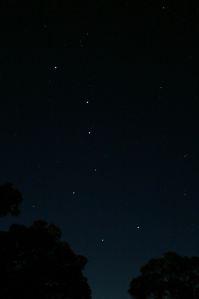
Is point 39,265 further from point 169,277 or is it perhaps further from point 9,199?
point 169,277

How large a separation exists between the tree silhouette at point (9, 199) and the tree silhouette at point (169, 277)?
14.2 metres

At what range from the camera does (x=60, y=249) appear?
24.3m

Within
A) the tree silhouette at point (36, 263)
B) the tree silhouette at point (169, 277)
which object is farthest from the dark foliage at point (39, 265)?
the tree silhouette at point (169, 277)

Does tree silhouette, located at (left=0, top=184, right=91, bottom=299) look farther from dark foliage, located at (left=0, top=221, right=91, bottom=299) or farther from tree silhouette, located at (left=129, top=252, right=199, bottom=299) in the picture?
tree silhouette, located at (left=129, top=252, right=199, bottom=299)

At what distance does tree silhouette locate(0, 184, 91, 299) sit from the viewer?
827 inches

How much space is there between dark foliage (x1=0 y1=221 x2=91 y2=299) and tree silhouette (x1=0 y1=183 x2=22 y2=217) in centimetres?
150

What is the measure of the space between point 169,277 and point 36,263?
1166 cm

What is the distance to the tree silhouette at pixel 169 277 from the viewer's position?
3086cm

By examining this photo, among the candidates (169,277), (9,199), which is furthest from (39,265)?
(169,277)

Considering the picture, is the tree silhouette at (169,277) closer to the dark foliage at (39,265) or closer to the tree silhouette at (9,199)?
the dark foliage at (39,265)

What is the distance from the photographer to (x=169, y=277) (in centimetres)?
3134

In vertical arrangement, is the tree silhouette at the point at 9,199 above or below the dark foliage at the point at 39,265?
above

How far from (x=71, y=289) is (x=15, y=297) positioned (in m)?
3.43

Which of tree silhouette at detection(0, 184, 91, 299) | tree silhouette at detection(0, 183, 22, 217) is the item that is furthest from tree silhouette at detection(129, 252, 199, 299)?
tree silhouette at detection(0, 183, 22, 217)
